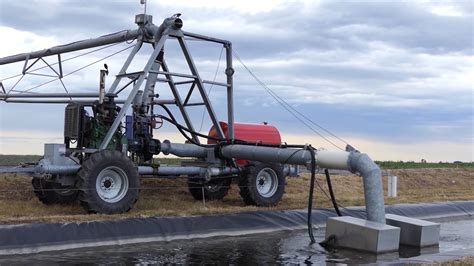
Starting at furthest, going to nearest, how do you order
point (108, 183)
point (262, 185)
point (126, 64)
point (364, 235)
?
point (262, 185), point (126, 64), point (108, 183), point (364, 235)

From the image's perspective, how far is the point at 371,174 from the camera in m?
11.7

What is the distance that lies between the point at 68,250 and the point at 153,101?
613cm

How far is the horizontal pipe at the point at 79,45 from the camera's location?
1625cm

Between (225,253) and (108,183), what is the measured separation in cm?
387

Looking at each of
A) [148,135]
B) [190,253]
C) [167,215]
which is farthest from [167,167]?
[190,253]

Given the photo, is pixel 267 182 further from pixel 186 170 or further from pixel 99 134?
pixel 99 134

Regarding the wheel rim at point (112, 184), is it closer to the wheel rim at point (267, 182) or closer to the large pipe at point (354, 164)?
the large pipe at point (354, 164)

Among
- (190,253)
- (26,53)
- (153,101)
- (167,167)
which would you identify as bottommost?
(190,253)

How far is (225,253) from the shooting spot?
10.4 metres

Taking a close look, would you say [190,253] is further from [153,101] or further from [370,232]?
[153,101]

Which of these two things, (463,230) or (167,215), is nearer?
(167,215)

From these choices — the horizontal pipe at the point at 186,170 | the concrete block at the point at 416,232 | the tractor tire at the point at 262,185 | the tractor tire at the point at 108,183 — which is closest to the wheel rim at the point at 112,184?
the tractor tire at the point at 108,183

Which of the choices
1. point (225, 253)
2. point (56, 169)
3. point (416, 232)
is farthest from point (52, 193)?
point (416, 232)

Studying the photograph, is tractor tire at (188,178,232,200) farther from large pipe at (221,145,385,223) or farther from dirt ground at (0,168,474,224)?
large pipe at (221,145,385,223)
